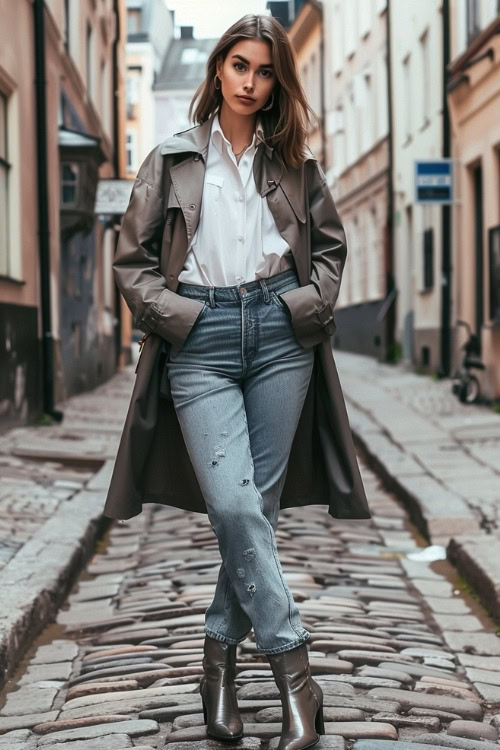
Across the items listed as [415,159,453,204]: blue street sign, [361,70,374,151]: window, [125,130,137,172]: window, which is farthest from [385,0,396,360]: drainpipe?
[125,130,137,172]: window

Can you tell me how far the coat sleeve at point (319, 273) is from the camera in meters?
3.24

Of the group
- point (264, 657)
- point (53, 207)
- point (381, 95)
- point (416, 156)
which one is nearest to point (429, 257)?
point (416, 156)

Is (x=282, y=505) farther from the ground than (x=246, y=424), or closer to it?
closer to it

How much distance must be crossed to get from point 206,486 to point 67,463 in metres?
6.70

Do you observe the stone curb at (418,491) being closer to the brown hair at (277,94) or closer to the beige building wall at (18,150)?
the beige building wall at (18,150)

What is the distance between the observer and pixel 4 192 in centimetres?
1151

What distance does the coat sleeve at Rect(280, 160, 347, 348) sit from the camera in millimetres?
3236

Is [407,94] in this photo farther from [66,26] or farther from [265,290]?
[265,290]

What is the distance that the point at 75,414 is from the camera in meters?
13.4

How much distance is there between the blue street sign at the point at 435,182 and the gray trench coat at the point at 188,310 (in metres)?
12.4

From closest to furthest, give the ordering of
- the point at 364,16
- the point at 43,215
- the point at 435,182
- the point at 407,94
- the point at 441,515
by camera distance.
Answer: the point at 441,515
the point at 43,215
the point at 435,182
the point at 407,94
the point at 364,16

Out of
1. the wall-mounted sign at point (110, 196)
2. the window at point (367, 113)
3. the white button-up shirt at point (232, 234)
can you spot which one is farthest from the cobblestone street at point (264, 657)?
the window at point (367, 113)

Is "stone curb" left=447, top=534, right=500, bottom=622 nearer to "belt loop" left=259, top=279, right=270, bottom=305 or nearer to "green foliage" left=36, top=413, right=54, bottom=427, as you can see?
"belt loop" left=259, top=279, right=270, bottom=305

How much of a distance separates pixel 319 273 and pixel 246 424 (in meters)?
0.44
